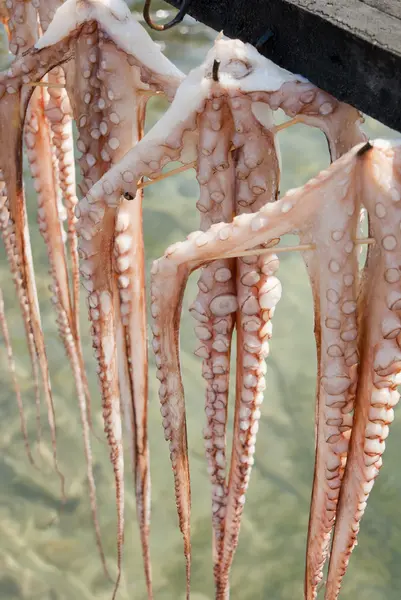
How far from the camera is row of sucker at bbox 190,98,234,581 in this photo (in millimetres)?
761

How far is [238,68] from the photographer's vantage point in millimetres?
727

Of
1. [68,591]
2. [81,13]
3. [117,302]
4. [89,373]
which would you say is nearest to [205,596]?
[68,591]

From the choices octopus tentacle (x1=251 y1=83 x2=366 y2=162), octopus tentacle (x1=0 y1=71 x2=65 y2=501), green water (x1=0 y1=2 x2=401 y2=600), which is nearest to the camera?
octopus tentacle (x1=251 y1=83 x2=366 y2=162)

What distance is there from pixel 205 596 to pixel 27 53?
4.58 ft

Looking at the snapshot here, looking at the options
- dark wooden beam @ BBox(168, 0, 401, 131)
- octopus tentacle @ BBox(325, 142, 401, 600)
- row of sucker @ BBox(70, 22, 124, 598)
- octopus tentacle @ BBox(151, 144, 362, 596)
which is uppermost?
row of sucker @ BBox(70, 22, 124, 598)

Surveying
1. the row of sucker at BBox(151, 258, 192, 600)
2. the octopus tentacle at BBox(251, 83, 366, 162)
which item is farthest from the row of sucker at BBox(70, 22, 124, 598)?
the octopus tentacle at BBox(251, 83, 366, 162)

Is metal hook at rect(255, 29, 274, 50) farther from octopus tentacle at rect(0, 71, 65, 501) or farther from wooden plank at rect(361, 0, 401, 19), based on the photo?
octopus tentacle at rect(0, 71, 65, 501)

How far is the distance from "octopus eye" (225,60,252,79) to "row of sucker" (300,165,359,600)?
0.16 m

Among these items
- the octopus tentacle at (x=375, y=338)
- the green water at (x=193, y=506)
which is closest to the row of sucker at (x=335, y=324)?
the octopus tentacle at (x=375, y=338)

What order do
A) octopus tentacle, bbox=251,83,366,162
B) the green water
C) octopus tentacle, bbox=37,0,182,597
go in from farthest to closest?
1. the green water
2. octopus tentacle, bbox=37,0,182,597
3. octopus tentacle, bbox=251,83,366,162

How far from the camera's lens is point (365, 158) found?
0.63m

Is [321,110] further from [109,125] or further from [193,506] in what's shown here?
[193,506]

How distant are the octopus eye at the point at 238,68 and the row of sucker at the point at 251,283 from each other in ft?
0.07

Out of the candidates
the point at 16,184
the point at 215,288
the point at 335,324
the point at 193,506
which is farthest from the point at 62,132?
the point at 193,506
